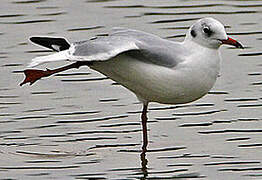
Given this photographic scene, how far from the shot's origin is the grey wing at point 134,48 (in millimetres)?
8805

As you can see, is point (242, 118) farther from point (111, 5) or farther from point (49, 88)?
point (111, 5)

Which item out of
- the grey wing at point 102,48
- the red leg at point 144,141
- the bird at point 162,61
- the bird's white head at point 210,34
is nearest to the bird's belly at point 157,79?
the bird at point 162,61

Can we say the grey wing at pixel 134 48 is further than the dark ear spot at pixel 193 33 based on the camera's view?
No

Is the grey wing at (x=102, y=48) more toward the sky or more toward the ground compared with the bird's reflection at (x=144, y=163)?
more toward the sky

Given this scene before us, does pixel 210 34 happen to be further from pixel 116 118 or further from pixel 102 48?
pixel 116 118

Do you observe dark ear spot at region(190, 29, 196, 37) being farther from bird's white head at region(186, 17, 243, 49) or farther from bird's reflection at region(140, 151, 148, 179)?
bird's reflection at region(140, 151, 148, 179)

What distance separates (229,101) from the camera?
10.7m

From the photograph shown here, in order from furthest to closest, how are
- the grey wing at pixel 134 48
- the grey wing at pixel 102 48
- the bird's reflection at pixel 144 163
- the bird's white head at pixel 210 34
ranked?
the bird's white head at pixel 210 34, the bird's reflection at pixel 144 163, the grey wing at pixel 134 48, the grey wing at pixel 102 48

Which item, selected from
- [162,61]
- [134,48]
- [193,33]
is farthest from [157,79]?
[193,33]

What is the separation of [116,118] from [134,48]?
1.63 meters

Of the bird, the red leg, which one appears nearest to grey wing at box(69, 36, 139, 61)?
the bird

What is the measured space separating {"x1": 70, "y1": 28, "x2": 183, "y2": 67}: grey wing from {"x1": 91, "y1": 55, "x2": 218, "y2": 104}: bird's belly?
0.07 meters

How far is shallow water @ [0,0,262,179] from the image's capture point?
908cm

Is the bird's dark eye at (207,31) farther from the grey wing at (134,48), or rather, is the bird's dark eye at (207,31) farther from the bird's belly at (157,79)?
the bird's belly at (157,79)
